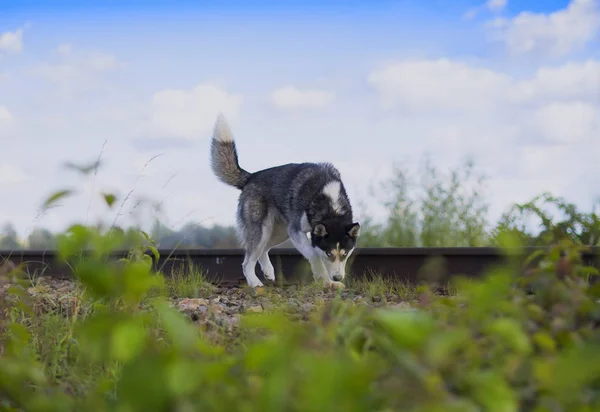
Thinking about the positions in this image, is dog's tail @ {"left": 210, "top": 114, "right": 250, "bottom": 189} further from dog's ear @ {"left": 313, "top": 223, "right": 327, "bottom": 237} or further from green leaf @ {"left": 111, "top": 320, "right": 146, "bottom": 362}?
green leaf @ {"left": 111, "top": 320, "right": 146, "bottom": 362}

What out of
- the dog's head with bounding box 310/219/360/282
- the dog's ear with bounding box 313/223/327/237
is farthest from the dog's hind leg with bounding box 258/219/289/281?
the dog's ear with bounding box 313/223/327/237

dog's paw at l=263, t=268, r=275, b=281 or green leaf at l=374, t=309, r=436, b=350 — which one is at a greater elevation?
green leaf at l=374, t=309, r=436, b=350

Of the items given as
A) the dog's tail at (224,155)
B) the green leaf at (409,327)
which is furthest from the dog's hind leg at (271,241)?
the green leaf at (409,327)

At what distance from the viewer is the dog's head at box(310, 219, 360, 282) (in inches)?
276

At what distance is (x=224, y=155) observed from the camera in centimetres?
841

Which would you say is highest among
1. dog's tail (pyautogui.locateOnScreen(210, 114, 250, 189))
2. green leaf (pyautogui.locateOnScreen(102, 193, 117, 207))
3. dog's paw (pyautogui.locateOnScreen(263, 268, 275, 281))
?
dog's tail (pyautogui.locateOnScreen(210, 114, 250, 189))

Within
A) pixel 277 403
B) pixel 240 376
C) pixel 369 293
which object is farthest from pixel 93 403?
pixel 369 293

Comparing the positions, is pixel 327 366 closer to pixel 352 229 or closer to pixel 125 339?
pixel 125 339

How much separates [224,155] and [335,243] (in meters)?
2.07

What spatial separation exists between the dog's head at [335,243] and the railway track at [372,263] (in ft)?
1.17

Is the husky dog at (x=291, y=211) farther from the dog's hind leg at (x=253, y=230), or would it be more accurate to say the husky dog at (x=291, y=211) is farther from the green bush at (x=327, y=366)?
the green bush at (x=327, y=366)

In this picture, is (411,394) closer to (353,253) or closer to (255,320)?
(255,320)

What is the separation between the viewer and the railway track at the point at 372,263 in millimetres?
6988

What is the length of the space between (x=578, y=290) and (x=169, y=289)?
5.01 m
